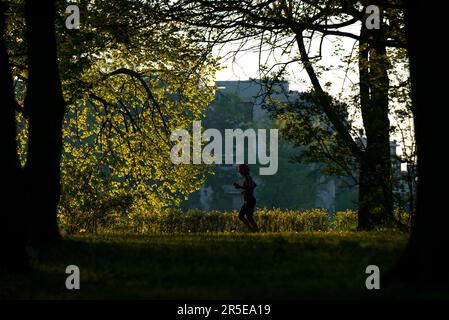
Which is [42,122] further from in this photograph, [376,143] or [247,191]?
[376,143]

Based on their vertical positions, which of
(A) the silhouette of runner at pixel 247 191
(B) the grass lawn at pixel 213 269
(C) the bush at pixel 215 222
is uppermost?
(A) the silhouette of runner at pixel 247 191

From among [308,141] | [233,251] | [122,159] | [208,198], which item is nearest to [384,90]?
[308,141]

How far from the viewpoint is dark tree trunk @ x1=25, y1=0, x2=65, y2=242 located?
15258mm

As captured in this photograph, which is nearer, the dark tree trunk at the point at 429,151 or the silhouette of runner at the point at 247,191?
the dark tree trunk at the point at 429,151

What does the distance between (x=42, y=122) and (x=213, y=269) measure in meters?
6.56

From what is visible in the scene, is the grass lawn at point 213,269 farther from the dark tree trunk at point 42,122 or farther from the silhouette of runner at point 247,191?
the silhouette of runner at point 247,191

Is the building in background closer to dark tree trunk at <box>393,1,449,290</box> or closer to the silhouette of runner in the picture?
the silhouette of runner

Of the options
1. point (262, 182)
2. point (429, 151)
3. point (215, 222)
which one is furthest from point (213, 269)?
point (262, 182)

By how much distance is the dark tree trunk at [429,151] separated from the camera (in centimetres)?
905

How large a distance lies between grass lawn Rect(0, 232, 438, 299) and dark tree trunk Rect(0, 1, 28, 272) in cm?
37

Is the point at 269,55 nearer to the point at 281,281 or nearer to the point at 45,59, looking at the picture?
the point at 45,59

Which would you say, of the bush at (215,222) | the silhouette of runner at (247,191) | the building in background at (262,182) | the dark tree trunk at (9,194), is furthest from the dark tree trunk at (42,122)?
the building in background at (262,182)

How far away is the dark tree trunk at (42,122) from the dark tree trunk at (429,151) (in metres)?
8.11
